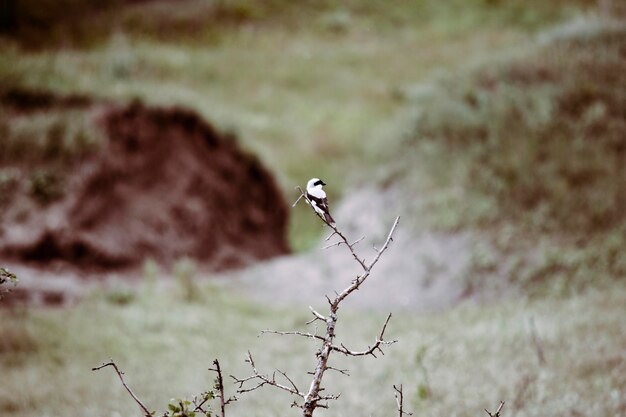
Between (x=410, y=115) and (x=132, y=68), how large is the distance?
11.2 m

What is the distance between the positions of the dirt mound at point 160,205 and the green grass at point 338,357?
2.50 m

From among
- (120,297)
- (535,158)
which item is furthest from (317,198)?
(535,158)

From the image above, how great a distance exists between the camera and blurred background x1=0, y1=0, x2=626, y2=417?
5.92m

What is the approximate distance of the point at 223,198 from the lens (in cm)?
Answer: 1543

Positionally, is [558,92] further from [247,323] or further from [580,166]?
[247,323]

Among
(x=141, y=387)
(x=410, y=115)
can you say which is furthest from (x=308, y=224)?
(x=141, y=387)

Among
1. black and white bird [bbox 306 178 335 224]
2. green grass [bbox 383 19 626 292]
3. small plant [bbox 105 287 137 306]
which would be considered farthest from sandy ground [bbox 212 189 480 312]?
black and white bird [bbox 306 178 335 224]

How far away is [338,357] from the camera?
7473 millimetres

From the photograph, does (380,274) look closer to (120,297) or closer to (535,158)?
(535,158)

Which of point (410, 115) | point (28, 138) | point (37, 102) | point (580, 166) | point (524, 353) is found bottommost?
point (524, 353)

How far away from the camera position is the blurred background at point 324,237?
19.4 ft

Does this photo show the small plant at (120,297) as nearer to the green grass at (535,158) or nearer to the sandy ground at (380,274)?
the sandy ground at (380,274)

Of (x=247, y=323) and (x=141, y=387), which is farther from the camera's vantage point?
(x=247, y=323)

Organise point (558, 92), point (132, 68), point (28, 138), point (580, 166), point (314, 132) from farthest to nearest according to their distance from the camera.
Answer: point (314, 132) < point (132, 68) < point (558, 92) < point (28, 138) < point (580, 166)
